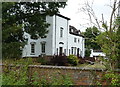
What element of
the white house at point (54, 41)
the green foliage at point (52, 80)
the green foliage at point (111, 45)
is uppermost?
the white house at point (54, 41)

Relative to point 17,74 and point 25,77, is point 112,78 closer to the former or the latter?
point 25,77

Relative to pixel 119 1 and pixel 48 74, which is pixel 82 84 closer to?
pixel 48 74

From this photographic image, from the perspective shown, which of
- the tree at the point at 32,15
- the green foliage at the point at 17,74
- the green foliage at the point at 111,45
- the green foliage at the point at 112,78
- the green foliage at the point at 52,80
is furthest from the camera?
the tree at the point at 32,15

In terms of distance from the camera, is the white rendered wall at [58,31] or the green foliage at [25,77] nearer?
the green foliage at [25,77]

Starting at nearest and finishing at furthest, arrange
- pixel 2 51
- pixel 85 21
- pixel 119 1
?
pixel 119 1, pixel 85 21, pixel 2 51

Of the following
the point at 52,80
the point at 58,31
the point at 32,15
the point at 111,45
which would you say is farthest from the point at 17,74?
the point at 58,31

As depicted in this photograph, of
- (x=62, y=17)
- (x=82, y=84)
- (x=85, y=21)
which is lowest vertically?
(x=82, y=84)

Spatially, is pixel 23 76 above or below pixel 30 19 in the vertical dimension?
below

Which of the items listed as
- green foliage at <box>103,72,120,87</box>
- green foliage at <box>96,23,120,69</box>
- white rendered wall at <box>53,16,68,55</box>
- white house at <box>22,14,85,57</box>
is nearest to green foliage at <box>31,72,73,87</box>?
green foliage at <box>103,72,120,87</box>

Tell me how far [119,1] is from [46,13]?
9765 millimetres

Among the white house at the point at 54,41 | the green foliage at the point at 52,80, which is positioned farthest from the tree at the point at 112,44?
the white house at the point at 54,41

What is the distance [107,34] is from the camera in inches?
214

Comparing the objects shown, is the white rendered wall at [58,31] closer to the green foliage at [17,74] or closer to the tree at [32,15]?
the tree at [32,15]

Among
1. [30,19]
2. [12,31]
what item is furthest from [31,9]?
[12,31]
